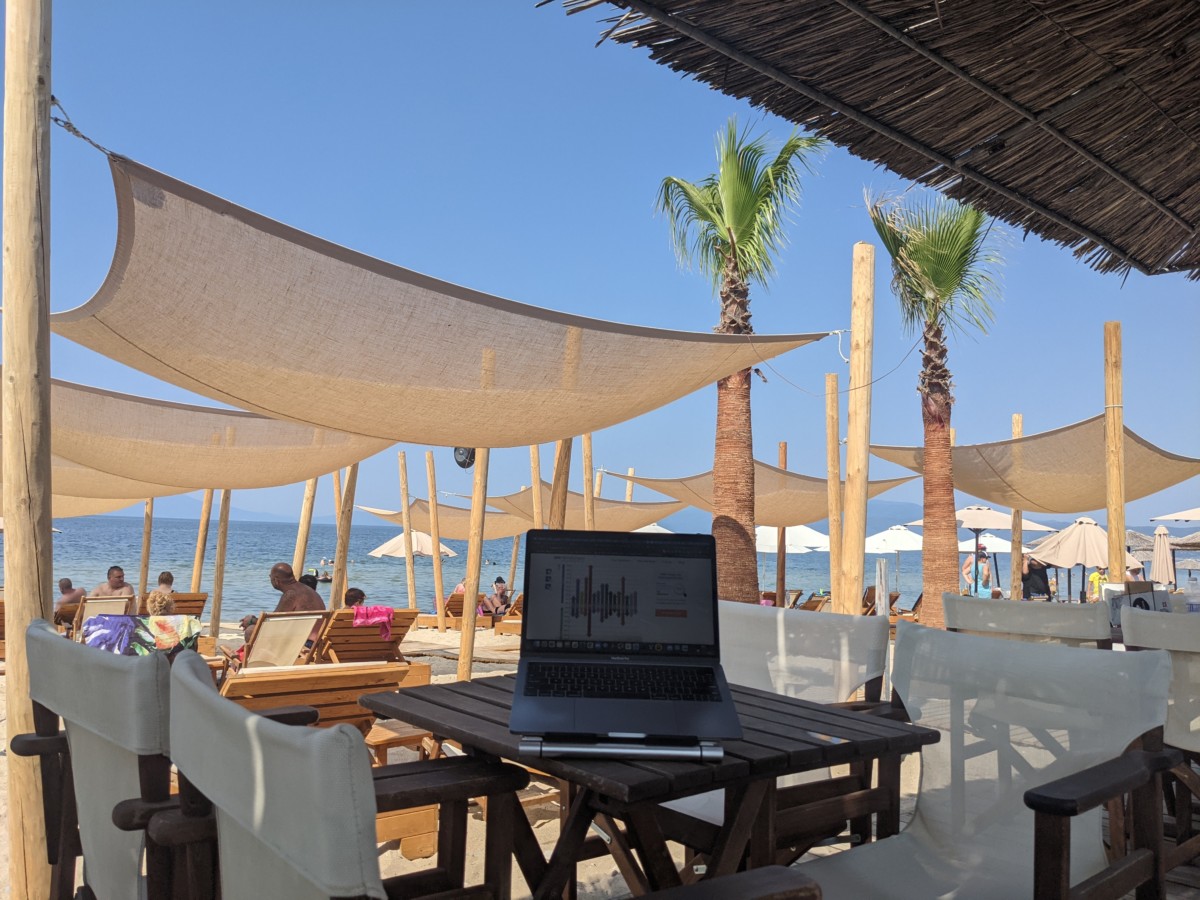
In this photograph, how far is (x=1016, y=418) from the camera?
12570 millimetres

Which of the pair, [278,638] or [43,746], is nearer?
[43,746]

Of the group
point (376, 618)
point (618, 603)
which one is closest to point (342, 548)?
point (376, 618)

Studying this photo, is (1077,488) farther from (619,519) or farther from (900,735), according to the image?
(900,735)

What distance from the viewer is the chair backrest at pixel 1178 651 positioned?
2.82 m

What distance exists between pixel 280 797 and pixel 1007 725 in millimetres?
1525

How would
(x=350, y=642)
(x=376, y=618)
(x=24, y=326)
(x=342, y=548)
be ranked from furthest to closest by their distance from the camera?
(x=342, y=548), (x=376, y=618), (x=350, y=642), (x=24, y=326)

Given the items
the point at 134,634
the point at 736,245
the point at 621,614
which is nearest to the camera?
the point at 621,614

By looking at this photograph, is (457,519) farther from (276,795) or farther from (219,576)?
(276,795)

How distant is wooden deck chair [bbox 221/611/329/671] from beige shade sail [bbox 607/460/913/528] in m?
5.83

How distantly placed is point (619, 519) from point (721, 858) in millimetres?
13375

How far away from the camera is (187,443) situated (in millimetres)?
7195

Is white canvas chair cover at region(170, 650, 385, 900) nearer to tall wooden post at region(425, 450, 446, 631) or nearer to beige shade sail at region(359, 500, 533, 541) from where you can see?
tall wooden post at region(425, 450, 446, 631)

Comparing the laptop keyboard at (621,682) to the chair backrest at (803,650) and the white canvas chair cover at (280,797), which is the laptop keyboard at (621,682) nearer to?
the white canvas chair cover at (280,797)

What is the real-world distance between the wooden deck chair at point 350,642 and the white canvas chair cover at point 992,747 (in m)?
4.28
